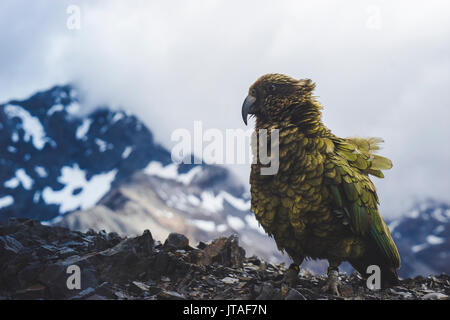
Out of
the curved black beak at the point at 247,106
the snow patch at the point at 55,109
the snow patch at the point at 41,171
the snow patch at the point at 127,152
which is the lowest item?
the curved black beak at the point at 247,106

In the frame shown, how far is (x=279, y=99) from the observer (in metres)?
4.89

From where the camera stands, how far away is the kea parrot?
4.40 metres

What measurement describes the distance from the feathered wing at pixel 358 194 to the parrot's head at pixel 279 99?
33.2 inches

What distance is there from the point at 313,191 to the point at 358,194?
684 mm

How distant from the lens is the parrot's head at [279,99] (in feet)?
15.9

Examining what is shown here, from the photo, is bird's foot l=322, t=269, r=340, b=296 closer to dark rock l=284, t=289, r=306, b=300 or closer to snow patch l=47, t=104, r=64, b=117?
dark rock l=284, t=289, r=306, b=300

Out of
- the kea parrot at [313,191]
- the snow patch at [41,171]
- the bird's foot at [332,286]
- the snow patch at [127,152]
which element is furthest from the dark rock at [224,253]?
the snow patch at [127,152]

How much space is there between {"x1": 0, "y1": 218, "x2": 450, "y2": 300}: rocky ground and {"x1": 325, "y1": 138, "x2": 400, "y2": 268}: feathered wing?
779 millimetres

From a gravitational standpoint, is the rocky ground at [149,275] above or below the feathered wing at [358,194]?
below

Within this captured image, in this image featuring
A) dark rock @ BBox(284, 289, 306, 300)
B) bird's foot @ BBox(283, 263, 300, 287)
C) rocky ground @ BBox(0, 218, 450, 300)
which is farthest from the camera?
bird's foot @ BBox(283, 263, 300, 287)

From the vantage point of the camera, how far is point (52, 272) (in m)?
4.02

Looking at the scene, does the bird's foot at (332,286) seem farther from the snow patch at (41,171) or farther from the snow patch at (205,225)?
the snow patch at (41,171)

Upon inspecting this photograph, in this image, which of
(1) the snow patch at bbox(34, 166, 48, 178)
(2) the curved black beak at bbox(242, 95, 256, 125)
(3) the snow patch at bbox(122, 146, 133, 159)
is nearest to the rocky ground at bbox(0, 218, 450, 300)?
(2) the curved black beak at bbox(242, 95, 256, 125)

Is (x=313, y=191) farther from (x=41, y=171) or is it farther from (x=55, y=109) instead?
(x=55, y=109)
